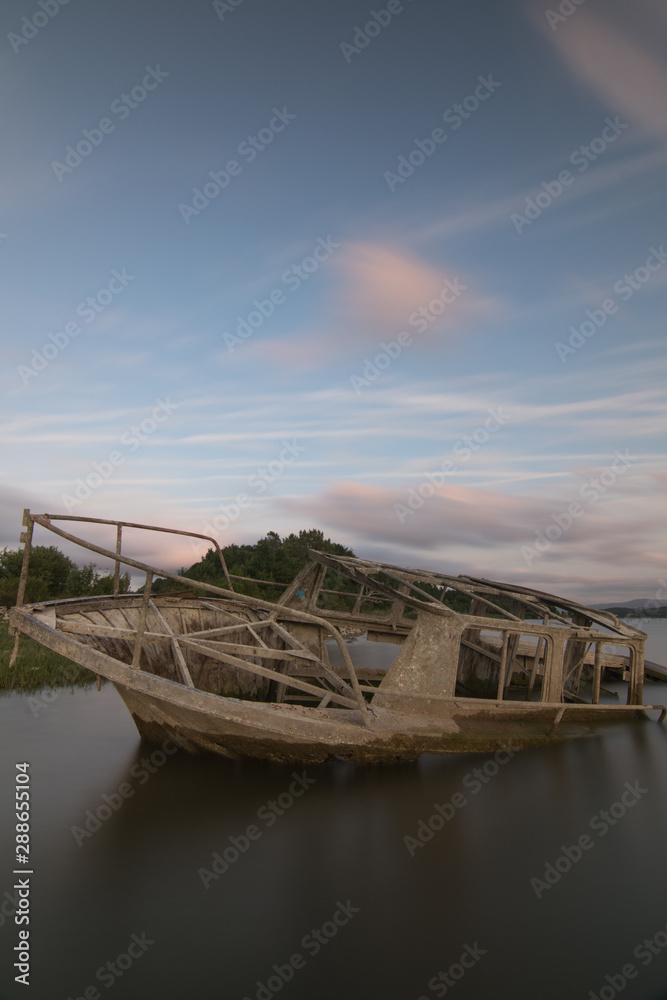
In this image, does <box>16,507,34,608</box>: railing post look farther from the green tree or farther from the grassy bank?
the green tree

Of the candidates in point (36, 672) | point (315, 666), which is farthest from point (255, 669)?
point (36, 672)

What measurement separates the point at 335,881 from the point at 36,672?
11.3 metres

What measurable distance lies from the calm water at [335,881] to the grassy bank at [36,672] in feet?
15.4

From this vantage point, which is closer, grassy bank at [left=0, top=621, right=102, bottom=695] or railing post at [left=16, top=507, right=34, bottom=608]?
railing post at [left=16, top=507, right=34, bottom=608]

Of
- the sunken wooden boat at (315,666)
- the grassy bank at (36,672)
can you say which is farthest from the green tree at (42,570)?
the sunken wooden boat at (315,666)

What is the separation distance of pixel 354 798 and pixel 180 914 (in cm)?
301

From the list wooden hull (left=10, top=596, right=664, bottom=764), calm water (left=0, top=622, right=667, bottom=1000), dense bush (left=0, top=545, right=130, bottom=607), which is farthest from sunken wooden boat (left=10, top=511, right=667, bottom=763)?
dense bush (left=0, top=545, right=130, bottom=607)

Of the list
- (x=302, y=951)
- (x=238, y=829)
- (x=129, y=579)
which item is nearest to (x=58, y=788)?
(x=238, y=829)

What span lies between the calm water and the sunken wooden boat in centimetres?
69

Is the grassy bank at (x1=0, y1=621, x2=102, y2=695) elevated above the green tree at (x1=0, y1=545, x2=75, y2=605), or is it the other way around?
the green tree at (x1=0, y1=545, x2=75, y2=605)

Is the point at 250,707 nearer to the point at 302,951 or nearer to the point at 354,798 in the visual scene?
the point at 354,798

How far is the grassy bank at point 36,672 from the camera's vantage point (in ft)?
45.8

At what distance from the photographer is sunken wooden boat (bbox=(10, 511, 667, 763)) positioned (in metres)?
7.57

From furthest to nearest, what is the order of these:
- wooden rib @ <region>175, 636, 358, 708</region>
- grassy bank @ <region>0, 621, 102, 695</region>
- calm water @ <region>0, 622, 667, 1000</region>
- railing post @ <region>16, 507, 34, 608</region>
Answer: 1. grassy bank @ <region>0, 621, 102, 695</region>
2. wooden rib @ <region>175, 636, 358, 708</region>
3. railing post @ <region>16, 507, 34, 608</region>
4. calm water @ <region>0, 622, 667, 1000</region>
